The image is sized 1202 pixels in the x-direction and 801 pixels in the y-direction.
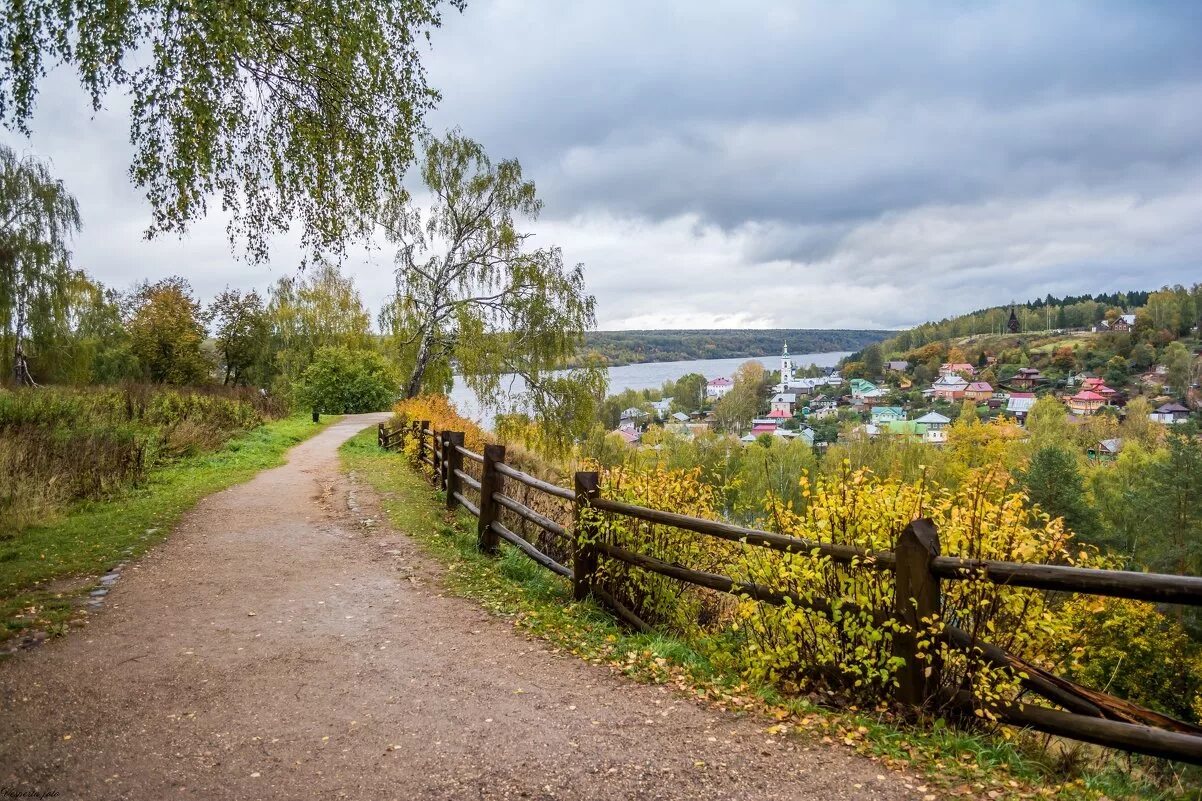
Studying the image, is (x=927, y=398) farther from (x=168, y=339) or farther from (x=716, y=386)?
(x=168, y=339)

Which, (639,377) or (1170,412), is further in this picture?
(639,377)

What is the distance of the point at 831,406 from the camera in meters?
138

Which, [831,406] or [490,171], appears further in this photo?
[831,406]

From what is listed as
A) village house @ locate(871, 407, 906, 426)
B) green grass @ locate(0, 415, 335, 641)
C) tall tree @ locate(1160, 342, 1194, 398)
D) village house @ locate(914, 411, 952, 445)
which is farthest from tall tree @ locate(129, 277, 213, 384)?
tall tree @ locate(1160, 342, 1194, 398)

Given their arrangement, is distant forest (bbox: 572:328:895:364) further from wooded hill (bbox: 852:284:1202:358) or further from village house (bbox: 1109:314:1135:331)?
village house (bbox: 1109:314:1135:331)

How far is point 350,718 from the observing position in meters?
3.97

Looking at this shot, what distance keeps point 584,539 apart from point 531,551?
143 centimetres

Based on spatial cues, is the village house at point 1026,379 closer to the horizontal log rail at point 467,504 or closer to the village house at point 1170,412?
the village house at point 1170,412

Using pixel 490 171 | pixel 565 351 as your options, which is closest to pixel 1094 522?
pixel 565 351

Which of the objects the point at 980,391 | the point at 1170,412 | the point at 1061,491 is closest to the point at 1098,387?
the point at 1170,412

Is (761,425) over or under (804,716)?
under

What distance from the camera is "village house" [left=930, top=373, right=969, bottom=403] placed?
130750 mm

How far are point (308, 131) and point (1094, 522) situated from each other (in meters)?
41.9

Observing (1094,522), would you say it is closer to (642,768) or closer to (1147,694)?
(1147,694)
